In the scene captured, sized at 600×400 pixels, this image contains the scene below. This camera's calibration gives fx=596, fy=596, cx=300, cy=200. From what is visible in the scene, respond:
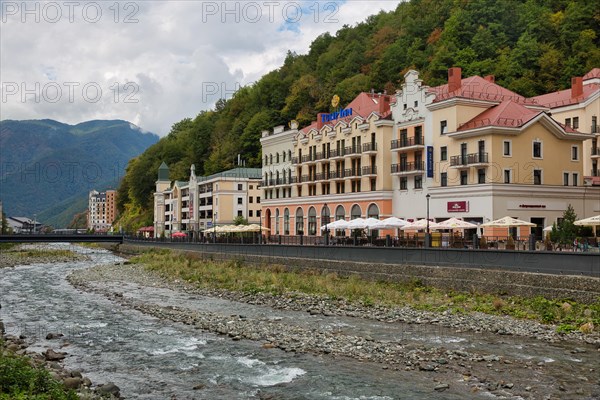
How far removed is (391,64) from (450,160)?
5717 centimetres

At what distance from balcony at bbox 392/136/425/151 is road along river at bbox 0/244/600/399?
3079 centimetres

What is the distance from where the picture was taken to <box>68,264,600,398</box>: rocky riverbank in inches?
757

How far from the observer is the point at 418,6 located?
408 ft

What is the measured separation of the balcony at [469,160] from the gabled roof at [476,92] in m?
6.08

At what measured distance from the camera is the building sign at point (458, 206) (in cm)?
5461

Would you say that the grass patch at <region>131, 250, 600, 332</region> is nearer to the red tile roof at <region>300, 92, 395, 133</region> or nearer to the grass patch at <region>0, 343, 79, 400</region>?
the grass patch at <region>0, 343, 79, 400</region>

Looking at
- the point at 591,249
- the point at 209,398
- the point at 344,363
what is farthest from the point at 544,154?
the point at 209,398

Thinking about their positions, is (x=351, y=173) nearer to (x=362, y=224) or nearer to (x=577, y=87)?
(x=362, y=224)

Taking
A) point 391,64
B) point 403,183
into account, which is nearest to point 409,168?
point 403,183

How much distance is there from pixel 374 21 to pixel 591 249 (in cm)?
11849

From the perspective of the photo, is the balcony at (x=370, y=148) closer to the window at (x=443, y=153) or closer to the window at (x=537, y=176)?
the window at (x=443, y=153)

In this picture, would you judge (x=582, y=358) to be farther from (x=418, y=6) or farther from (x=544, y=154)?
(x=418, y=6)

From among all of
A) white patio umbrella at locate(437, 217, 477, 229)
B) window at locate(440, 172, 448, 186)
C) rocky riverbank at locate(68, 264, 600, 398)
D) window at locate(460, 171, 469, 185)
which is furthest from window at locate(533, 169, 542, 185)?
rocky riverbank at locate(68, 264, 600, 398)

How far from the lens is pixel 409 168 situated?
62562 millimetres
